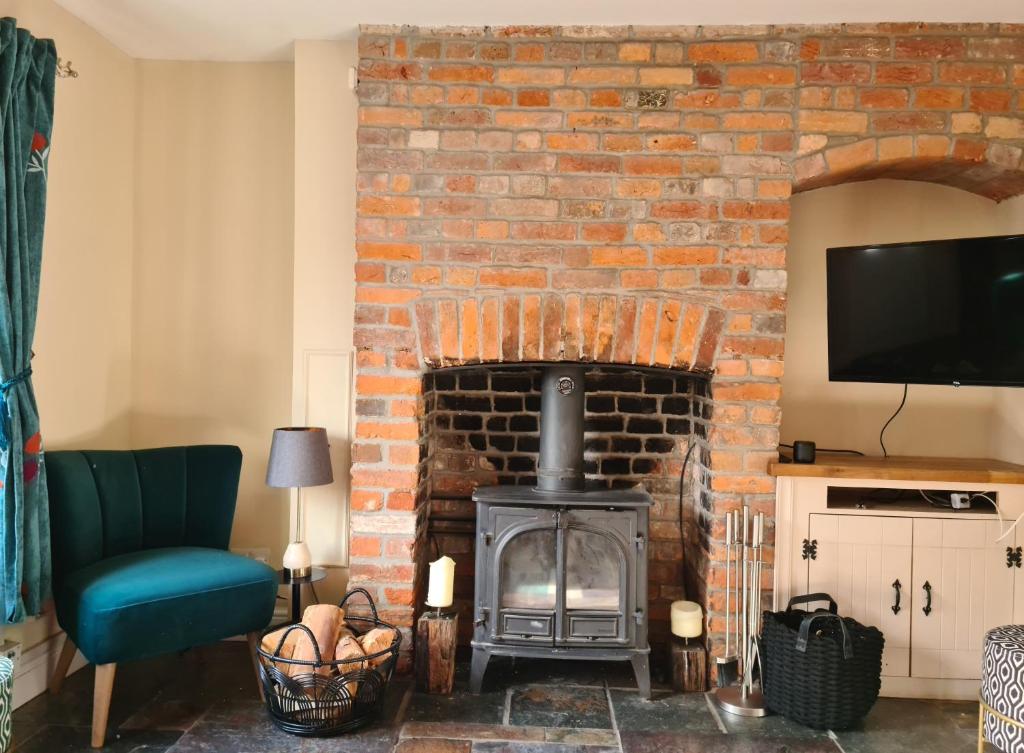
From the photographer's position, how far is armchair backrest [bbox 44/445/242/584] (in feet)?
8.46

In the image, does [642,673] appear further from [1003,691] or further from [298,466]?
[298,466]

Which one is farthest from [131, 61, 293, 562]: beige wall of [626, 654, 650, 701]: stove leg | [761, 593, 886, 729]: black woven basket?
[761, 593, 886, 729]: black woven basket

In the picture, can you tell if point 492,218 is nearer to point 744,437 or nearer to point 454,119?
point 454,119

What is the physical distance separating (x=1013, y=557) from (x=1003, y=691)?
688mm

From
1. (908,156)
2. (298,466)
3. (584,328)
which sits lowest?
(298,466)

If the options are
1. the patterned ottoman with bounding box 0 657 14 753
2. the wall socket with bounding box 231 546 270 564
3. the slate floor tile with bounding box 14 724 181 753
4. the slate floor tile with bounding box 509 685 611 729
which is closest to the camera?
the patterned ottoman with bounding box 0 657 14 753

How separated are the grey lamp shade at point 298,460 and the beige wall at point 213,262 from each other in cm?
49

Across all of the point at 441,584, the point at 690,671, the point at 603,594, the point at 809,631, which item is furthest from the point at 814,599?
the point at 441,584

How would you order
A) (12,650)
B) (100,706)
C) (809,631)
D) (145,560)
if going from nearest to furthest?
(100,706) < (12,650) < (809,631) < (145,560)

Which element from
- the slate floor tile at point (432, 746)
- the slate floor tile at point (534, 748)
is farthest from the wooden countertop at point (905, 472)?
the slate floor tile at point (432, 746)

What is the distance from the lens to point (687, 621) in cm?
275

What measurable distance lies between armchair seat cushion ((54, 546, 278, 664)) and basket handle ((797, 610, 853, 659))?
178cm

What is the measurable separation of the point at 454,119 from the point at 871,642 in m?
2.31

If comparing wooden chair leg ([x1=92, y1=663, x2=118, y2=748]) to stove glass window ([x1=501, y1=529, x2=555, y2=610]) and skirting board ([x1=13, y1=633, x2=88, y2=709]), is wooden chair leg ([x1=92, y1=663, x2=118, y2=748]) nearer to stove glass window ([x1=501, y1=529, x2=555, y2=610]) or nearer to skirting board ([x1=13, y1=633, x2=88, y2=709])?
skirting board ([x1=13, y1=633, x2=88, y2=709])
